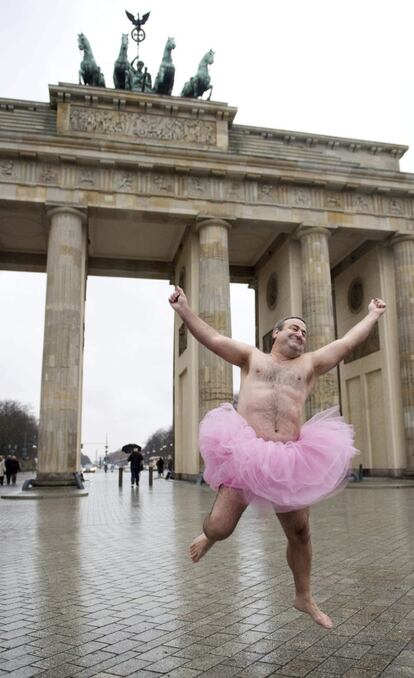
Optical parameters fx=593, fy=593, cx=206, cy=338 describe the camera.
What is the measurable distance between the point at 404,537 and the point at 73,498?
1273cm

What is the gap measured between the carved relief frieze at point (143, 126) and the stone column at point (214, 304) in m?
4.85

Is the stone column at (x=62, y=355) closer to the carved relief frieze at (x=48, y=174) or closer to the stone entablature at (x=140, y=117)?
the carved relief frieze at (x=48, y=174)

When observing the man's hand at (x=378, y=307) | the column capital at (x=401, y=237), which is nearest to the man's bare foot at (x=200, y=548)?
the man's hand at (x=378, y=307)

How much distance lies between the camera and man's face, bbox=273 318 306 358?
4.32 metres

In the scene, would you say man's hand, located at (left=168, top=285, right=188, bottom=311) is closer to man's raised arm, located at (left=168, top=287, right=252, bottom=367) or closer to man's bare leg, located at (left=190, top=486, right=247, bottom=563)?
man's raised arm, located at (left=168, top=287, right=252, bottom=367)

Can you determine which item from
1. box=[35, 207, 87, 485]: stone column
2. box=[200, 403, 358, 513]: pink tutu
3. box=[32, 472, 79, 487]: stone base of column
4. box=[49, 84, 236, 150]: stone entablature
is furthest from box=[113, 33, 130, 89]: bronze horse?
box=[200, 403, 358, 513]: pink tutu

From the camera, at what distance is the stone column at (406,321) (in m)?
27.2

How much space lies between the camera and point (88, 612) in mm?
4867

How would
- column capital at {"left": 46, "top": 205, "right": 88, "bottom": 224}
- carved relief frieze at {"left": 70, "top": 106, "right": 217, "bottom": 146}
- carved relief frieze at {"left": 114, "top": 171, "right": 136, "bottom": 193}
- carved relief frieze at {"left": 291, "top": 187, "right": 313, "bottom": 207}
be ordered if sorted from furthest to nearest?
carved relief frieze at {"left": 291, "top": 187, "right": 313, "bottom": 207}, carved relief frieze at {"left": 70, "top": 106, "right": 217, "bottom": 146}, carved relief frieze at {"left": 114, "top": 171, "right": 136, "bottom": 193}, column capital at {"left": 46, "top": 205, "right": 88, "bottom": 224}

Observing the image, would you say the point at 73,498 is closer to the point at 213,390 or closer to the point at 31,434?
the point at 213,390

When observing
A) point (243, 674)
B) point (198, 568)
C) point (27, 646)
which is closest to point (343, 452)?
point (243, 674)

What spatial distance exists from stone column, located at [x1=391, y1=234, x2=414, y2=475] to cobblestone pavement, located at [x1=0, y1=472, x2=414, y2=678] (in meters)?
18.4

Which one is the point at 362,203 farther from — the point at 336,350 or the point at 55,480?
the point at 336,350

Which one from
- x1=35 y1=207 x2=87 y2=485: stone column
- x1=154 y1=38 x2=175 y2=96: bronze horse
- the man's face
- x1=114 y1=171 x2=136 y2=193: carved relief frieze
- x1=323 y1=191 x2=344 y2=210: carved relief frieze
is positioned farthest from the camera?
x1=154 y1=38 x2=175 y2=96: bronze horse
